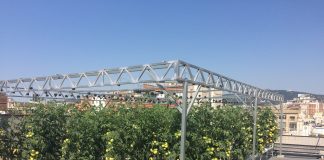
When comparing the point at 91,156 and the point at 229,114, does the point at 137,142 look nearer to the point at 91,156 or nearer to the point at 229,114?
the point at 91,156

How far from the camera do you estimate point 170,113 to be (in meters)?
11.4

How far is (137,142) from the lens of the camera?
11180 millimetres

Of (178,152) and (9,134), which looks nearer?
(178,152)

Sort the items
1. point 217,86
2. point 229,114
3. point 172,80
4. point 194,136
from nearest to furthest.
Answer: point 172,80, point 194,136, point 217,86, point 229,114

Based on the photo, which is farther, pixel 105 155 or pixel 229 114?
pixel 229 114

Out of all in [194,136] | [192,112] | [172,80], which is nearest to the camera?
[172,80]

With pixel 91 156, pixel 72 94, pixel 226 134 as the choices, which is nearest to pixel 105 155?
pixel 91 156

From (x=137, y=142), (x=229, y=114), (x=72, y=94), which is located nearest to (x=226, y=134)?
(x=229, y=114)

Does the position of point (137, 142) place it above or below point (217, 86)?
below

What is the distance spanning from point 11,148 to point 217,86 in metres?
6.67

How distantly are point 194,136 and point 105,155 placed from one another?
8.09 ft

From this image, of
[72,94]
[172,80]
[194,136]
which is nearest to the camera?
[172,80]

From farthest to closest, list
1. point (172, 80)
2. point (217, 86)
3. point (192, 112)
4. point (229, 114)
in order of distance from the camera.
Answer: point (229, 114) → point (217, 86) → point (192, 112) → point (172, 80)

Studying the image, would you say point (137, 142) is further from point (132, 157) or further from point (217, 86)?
point (217, 86)
